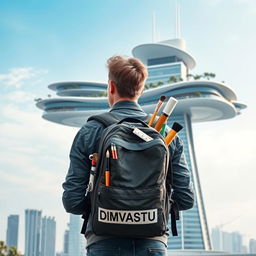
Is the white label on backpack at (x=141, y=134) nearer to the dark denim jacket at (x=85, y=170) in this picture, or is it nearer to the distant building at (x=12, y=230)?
the dark denim jacket at (x=85, y=170)

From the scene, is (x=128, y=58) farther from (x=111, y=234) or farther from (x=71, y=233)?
(x=71, y=233)

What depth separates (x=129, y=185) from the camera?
2.17m

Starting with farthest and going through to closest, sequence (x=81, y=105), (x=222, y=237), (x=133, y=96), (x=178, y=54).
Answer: (x=222, y=237)
(x=178, y=54)
(x=81, y=105)
(x=133, y=96)

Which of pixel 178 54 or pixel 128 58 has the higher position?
pixel 178 54

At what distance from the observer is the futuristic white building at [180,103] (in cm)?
5466

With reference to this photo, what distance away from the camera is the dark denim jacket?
2336 mm

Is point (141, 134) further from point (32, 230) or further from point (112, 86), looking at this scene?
point (32, 230)

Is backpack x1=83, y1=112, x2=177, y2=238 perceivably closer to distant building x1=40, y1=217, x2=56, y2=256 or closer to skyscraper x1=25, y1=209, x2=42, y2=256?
distant building x1=40, y1=217, x2=56, y2=256

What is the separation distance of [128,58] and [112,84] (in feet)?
0.43

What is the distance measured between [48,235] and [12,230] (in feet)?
13.8

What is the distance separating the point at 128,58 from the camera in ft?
8.04

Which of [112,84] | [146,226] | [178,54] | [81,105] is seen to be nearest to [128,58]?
[112,84]

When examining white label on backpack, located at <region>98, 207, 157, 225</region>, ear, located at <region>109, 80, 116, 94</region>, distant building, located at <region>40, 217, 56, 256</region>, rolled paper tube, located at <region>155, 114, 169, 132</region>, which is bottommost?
white label on backpack, located at <region>98, 207, 157, 225</region>

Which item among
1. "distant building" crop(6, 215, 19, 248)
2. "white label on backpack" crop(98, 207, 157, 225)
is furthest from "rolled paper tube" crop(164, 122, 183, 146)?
"distant building" crop(6, 215, 19, 248)
